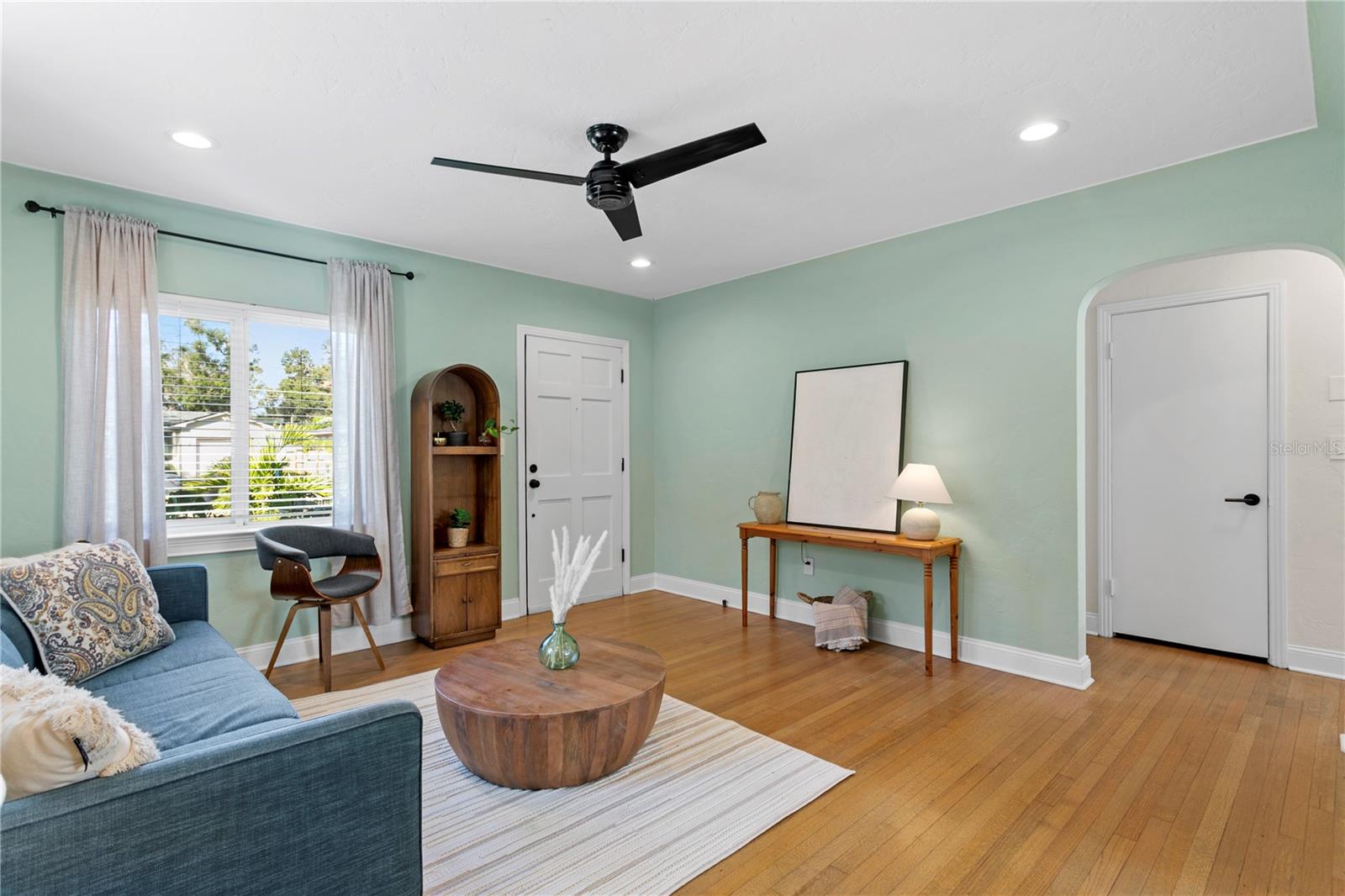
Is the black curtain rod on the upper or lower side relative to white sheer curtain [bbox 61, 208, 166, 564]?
upper

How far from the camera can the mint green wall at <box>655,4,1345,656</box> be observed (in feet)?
9.67

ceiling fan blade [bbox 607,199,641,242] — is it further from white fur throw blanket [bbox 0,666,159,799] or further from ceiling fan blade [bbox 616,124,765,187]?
white fur throw blanket [bbox 0,666,159,799]

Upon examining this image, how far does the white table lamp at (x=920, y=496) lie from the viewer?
12.4ft

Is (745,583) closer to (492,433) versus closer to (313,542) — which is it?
(492,433)

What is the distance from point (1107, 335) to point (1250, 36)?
2556mm

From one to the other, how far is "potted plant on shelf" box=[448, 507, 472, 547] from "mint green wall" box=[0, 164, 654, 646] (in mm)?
425

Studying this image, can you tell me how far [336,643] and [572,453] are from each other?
2193 millimetres

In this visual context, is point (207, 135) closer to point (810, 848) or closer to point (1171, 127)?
point (810, 848)

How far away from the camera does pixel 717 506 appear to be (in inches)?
215

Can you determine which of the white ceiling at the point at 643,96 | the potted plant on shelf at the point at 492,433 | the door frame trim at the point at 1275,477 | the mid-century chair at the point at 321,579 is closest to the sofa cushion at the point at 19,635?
the mid-century chair at the point at 321,579

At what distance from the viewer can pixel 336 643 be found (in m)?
4.08

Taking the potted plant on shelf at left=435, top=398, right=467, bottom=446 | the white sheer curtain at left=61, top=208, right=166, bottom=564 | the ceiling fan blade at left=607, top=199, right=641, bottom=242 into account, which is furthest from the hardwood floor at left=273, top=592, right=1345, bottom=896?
the ceiling fan blade at left=607, top=199, right=641, bottom=242

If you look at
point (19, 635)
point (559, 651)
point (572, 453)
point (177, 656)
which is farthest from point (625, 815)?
point (572, 453)

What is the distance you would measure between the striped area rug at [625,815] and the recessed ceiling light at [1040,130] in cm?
278
